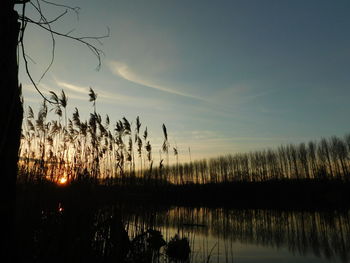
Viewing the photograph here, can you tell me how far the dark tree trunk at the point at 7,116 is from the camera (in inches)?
53.6

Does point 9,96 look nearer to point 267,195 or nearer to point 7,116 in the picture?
point 7,116

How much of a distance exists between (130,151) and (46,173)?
2190mm

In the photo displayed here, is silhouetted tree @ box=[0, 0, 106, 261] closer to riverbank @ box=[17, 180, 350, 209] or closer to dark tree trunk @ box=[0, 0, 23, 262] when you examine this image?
dark tree trunk @ box=[0, 0, 23, 262]

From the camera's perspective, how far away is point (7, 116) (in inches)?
54.2

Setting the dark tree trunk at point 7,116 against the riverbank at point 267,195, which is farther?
the riverbank at point 267,195

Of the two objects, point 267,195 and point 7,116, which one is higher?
point 7,116

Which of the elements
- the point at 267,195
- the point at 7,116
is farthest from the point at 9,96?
the point at 267,195

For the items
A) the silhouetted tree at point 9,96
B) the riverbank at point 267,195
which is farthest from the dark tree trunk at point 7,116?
the riverbank at point 267,195

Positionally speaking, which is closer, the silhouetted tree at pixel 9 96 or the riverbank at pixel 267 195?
the silhouetted tree at pixel 9 96

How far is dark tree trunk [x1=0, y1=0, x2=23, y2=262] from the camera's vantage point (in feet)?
4.47

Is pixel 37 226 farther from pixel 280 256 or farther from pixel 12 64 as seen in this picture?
pixel 280 256

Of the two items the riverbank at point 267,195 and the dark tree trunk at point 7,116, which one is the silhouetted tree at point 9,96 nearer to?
the dark tree trunk at point 7,116

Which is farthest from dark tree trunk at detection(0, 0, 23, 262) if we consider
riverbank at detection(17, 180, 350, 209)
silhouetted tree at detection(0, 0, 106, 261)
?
riverbank at detection(17, 180, 350, 209)

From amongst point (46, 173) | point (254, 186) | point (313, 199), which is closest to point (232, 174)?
point (254, 186)
